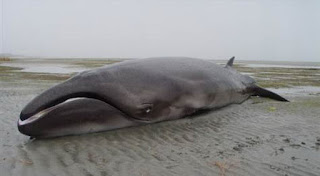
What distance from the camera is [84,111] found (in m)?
5.88

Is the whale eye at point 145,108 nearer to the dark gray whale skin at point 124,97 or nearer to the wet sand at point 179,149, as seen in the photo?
the dark gray whale skin at point 124,97

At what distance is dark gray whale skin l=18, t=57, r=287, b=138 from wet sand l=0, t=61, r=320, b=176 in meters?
0.20

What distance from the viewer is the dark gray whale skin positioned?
18.4ft

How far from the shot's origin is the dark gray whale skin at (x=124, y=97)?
5598mm

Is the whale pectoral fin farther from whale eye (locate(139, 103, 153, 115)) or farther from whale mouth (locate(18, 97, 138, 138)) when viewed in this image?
whale mouth (locate(18, 97, 138, 138))

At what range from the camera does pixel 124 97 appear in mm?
6387

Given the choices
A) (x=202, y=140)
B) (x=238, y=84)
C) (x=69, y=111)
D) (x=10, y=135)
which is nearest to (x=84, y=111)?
(x=69, y=111)

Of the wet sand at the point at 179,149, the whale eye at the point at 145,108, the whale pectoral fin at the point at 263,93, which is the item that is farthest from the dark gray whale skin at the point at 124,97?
the whale pectoral fin at the point at 263,93

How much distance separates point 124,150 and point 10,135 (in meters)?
2.21

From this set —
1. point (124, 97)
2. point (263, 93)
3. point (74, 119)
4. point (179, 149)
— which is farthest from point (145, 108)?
point (263, 93)

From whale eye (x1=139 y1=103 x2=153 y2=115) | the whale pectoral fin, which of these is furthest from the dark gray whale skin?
the whale pectoral fin

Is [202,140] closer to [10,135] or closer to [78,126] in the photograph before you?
[78,126]

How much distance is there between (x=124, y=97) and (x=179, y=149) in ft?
5.40

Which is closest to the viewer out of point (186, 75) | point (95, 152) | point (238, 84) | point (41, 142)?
point (95, 152)
